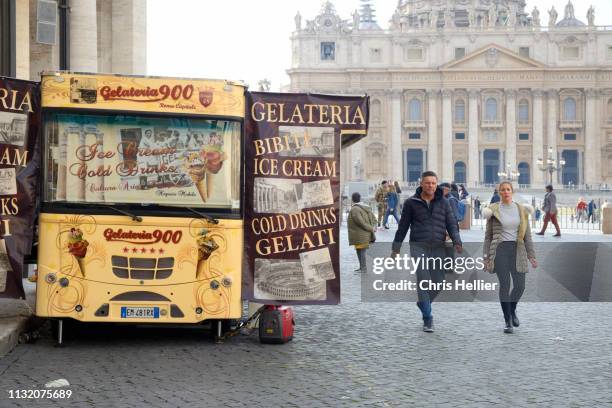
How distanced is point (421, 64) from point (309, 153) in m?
79.6

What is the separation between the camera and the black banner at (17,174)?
8242 mm

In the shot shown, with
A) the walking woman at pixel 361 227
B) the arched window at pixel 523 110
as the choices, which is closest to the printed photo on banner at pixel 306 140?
the walking woman at pixel 361 227

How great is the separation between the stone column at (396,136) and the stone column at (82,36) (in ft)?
225

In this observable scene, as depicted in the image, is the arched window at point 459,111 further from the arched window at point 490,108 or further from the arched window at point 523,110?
the arched window at point 523,110

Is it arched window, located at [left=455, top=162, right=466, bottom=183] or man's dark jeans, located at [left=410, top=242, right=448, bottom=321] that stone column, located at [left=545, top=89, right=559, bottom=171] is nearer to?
arched window, located at [left=455, top=162, right=466, bottom=183]

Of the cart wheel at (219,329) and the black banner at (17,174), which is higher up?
the black banner at (17,174)

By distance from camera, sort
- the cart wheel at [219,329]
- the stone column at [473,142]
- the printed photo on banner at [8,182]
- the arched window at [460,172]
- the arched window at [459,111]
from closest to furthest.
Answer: the printed photo on banner at [8,182] < the cart wheel at [219,329] < the stone column at [473,142] < the arched window at [459,111] < the arched window at [460,172]

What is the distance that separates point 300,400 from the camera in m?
6.21

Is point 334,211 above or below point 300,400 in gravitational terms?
above

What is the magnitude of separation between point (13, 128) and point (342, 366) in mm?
3247

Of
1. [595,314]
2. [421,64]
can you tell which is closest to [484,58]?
[421,64]

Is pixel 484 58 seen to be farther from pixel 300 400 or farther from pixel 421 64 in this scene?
pixel 300 400

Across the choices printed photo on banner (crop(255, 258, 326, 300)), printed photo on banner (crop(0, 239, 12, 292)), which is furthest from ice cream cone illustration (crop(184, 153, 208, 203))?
printed photo on banner (crop(0, 239, 12, 292))

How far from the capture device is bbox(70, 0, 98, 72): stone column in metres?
17.6
